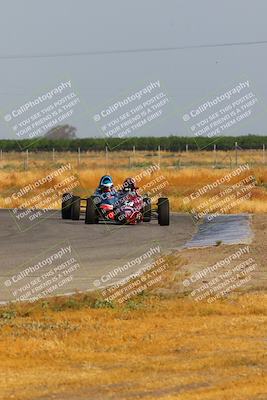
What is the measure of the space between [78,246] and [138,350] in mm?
12272

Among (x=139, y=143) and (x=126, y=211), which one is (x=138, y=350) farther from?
(x=139, y=143)

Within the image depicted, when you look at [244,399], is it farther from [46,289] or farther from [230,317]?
[46,289]

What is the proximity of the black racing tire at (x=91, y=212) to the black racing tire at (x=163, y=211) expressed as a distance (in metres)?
1.76

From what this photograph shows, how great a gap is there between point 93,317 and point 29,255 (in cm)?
830

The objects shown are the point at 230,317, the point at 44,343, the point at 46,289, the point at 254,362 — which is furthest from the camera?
the point at 46,289

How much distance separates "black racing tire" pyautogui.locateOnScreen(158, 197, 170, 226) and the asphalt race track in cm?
22

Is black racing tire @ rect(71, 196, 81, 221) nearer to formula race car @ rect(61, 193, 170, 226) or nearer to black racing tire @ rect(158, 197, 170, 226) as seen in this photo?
formula race car @ rect(61, 193, 170, 226)

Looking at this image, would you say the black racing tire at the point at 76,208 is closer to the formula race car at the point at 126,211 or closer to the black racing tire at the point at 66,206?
the black racing tire at the point at 66,206

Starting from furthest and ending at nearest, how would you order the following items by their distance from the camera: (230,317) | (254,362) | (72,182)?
(72,182), (230,317), (254,362)

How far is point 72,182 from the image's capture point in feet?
160

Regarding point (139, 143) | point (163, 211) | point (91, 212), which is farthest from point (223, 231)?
point (139, 143)

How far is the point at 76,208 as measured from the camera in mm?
30500

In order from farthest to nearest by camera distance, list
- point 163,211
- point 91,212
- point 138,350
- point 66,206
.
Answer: point 66,206
point 91,212
point 163,211
point 138,350

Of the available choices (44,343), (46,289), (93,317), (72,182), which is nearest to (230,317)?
(93,317)
